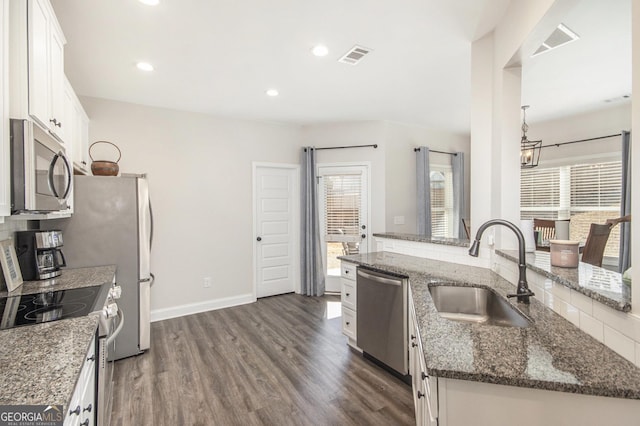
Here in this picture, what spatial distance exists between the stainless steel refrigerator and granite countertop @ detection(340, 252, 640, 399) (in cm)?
262

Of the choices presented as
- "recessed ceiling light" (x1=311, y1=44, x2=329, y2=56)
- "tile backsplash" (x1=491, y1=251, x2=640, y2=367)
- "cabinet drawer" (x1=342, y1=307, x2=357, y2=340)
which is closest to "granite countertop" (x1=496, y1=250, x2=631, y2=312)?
"tile backsplash" (x1=491, y1=251, x2=640, y2=367)

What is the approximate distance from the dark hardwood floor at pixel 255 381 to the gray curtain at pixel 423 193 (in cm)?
242

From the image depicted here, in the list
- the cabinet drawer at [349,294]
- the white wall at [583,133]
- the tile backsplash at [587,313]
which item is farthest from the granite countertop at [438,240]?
the white wall at [583,133]

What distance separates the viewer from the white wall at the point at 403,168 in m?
4.96

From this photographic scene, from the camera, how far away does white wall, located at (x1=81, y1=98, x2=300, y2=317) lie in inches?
152

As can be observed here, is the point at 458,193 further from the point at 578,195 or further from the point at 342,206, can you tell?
the point at 342,206

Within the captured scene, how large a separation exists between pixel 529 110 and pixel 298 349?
462cm

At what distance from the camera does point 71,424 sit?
3.08 ft

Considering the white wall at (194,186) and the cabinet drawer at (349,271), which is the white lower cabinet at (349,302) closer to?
the cabinet drawer at (349,271)

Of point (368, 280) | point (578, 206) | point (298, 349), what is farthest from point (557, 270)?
point (578, 206)

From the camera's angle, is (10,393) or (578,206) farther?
(578,206)

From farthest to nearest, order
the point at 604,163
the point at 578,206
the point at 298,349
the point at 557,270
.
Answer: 1. the point at 578,206
2. the point at 604,163
3. the point at 298,349
4. the point at 557,270

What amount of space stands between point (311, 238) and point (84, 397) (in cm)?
382

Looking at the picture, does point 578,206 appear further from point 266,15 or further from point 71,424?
point 71,424
